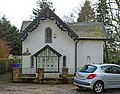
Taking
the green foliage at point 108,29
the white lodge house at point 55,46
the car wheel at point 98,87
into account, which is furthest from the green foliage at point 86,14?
the car wheel at point 98,87

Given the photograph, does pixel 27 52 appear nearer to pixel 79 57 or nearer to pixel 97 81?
pixel 79 57

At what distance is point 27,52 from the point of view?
2734cm

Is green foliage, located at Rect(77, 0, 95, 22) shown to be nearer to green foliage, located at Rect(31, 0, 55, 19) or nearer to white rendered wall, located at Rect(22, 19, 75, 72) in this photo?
green foliage, located at Rect(31, 0, 55, 19)

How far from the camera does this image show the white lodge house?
88.2 ft

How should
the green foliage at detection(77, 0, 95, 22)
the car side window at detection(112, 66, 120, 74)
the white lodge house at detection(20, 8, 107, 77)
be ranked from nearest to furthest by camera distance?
the car side window at detection(112, 66, 120, 74)
the white lodge house at detection(20, 8, 107, 77)
the green foliage at detection(77, 0, 95, 22)

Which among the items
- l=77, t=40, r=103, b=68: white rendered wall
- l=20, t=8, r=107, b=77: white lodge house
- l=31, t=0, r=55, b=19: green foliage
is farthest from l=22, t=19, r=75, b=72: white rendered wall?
l=31, t=0, r=55, b=19: green foliage

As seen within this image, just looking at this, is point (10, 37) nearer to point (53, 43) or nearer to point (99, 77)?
point (53, 43)

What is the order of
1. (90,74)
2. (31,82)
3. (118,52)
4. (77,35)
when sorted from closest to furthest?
(90,74) → (31,82) → (77,35) → (118,52)

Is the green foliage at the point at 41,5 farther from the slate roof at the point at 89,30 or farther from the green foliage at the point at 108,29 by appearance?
the slate roof at the point at 89,30

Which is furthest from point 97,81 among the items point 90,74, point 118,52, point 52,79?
point 118,52

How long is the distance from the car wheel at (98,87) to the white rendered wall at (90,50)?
12.5m

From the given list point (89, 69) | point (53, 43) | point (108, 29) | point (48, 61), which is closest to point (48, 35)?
point (53, 43)

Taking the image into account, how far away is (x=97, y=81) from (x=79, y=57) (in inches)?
501

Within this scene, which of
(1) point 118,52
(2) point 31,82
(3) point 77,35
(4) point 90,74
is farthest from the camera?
(1) point 118,52
